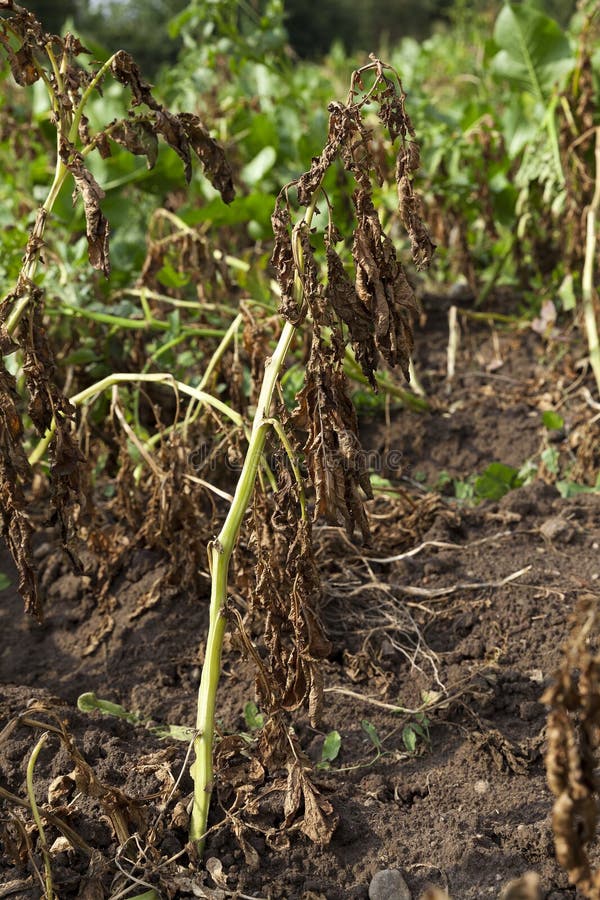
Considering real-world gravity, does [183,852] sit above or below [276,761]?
below

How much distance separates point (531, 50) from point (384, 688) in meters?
2.56

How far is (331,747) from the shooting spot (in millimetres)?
1856

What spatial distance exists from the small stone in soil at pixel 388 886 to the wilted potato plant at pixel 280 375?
4.3 inches

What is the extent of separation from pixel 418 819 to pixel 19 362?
1588 mm

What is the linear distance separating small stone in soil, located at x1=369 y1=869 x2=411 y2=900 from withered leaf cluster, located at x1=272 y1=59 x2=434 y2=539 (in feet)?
1.91

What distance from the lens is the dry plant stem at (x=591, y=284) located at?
287 cm

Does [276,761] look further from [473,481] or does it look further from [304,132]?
[304,132]

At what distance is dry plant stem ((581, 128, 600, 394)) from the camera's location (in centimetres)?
287

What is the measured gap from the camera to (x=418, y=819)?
66.1 inches

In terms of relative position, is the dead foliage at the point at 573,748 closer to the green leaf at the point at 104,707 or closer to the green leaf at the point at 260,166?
the green leaf at the point at 104,707

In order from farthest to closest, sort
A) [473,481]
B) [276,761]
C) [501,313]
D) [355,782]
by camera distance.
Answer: [501,313]
[473,481]
[355,782]
[276,761]

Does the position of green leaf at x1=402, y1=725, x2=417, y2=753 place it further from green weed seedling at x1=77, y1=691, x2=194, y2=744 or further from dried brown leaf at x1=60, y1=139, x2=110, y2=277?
dried brown leaf at x1=60, y1=139, x2=110, y2=277

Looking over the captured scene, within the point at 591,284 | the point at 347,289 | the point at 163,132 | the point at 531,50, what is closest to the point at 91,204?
the point at 163,132

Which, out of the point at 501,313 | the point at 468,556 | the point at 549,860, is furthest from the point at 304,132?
the point at 549,860
